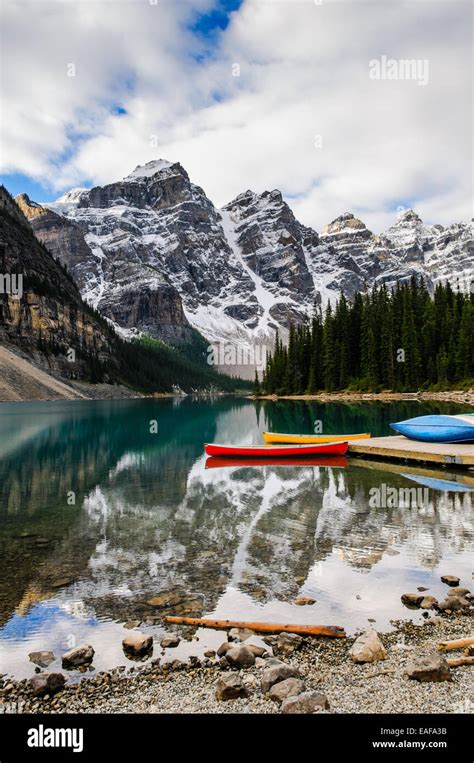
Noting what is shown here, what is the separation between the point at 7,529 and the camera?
635 inches

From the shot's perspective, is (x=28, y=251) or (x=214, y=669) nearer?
(x=214, y=669)

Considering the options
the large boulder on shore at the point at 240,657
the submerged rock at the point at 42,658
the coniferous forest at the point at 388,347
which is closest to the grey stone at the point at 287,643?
the large boulder on shore at the point at 240,657

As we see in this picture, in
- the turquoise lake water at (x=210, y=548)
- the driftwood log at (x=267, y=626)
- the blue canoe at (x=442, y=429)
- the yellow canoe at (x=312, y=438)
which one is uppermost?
the blue canoe at (x=442, y=429)

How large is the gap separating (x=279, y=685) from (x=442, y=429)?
2457cm

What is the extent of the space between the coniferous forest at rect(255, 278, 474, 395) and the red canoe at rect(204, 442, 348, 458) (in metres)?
57.6

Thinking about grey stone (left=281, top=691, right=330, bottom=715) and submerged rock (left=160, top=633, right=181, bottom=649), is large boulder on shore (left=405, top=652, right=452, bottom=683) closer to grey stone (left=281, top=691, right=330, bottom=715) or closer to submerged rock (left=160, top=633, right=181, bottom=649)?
grey stone (left=281, top=691, right=330, bottom=715)

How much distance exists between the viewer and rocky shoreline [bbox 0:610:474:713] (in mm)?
6430

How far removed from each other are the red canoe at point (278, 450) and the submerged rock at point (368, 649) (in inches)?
901

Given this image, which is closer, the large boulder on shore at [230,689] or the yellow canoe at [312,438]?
the large boulder on shore at [230,689]

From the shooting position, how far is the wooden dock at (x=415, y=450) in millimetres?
25078

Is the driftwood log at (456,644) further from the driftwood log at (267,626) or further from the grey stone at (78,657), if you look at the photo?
the grey stone at (78,657)
